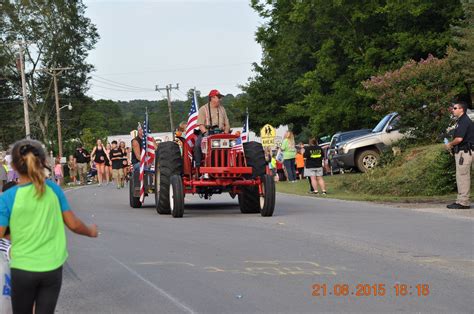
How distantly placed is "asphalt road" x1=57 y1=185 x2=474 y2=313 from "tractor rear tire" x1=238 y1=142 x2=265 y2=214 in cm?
88

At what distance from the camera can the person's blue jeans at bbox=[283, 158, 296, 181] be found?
3391cm

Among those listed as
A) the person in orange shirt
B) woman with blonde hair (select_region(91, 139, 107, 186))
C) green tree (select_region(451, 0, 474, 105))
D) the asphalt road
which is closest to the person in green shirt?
the asphalt road

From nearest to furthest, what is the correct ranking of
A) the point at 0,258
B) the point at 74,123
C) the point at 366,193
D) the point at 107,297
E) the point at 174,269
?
1. the point at 0,258
2. the point at 107,297
3. the point at 174,269
4. the point at 366,193
5. the point at 74,123

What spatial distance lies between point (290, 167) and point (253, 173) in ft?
55.9

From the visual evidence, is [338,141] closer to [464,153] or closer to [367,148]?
[367,148]

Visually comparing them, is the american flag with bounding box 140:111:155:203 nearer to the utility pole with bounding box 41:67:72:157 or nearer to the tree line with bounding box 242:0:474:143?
the tree line with bounding box 242:0:474:143

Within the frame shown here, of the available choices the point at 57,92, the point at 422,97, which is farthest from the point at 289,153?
the point at 57,92

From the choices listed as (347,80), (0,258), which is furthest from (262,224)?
(347,80)

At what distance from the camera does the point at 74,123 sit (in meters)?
84.4

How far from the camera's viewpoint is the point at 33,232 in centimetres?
568

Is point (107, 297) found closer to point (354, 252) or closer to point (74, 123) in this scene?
point (354, 252)

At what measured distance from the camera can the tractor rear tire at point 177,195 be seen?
16516 millimetres

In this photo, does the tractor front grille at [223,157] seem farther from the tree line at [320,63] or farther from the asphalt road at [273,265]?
the tree line at [320,63]

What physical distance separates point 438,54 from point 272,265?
3385 centimetres
